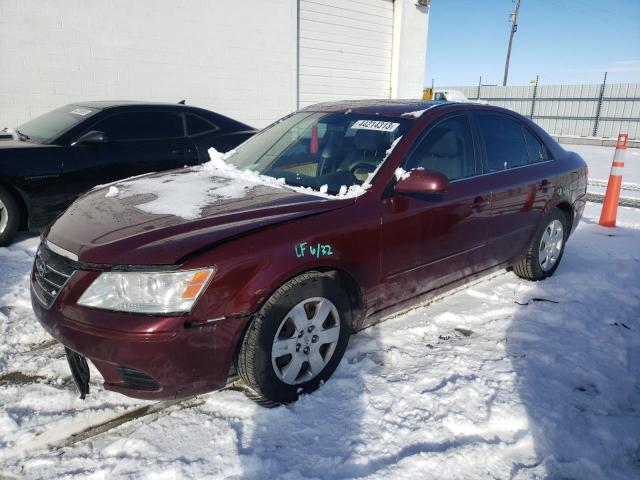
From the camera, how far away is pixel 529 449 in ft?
7.46

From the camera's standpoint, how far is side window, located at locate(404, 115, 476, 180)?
10.3 feet

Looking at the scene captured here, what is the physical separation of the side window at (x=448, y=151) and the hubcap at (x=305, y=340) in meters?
1.06

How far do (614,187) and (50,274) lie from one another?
6.30 metres

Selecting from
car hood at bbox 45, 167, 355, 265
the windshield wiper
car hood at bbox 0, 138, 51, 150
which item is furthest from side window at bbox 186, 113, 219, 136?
car hood at bbox 45, 167, 355, 265

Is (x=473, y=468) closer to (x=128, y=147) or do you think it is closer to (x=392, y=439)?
(x=392, y=439)

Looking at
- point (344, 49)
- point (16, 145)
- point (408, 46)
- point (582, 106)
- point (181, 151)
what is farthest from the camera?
point (582, 106)

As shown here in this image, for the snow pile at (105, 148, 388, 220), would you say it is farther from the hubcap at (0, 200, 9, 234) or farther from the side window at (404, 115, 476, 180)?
the hubcap at (0, 200, 9, 234)

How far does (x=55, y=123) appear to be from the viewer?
18.1 feet

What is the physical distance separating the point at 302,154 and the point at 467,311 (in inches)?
67.9

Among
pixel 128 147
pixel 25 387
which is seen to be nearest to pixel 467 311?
pixel 25 387

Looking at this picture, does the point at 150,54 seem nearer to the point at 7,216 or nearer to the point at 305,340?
the point at 7,216

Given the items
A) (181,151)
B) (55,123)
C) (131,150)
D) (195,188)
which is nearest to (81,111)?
(55,123)

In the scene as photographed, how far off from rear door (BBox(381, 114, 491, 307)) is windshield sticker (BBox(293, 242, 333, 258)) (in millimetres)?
446

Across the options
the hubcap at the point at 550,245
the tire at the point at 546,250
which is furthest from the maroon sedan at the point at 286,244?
the hubcap at the point at 550,245
